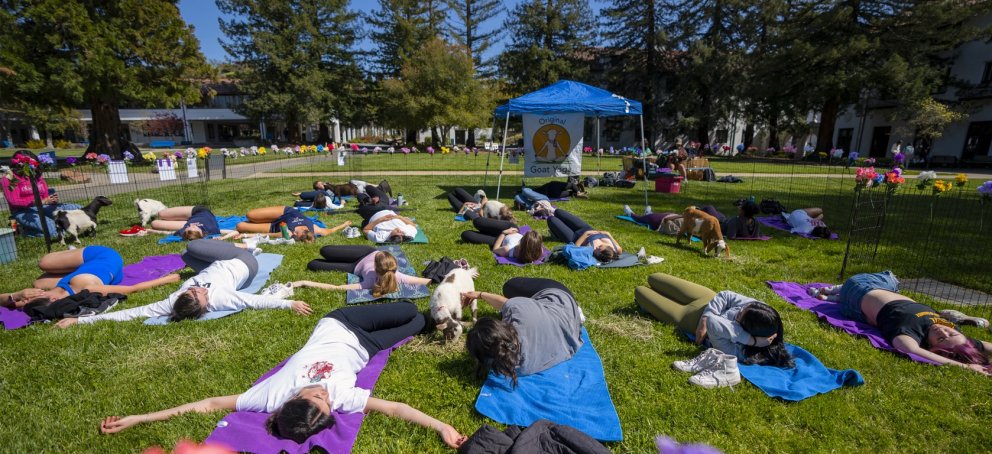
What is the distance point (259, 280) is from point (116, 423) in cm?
297

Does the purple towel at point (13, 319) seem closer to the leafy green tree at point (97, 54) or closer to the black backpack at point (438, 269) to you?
the black backpack at point (438, 269)

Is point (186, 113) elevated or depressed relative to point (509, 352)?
elevated

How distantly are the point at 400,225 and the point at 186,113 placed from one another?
60.8m

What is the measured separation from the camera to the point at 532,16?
40.2m

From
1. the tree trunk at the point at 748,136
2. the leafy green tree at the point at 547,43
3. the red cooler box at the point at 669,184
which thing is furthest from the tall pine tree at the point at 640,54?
the red cooler box at the point at 669,184

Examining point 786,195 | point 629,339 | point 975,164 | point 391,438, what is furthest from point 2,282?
point 975,164

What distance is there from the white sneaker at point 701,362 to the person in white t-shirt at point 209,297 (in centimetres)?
394

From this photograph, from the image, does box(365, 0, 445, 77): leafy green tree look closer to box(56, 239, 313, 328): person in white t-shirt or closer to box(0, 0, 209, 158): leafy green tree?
box(0, 0, 209, 158): leafy green tree

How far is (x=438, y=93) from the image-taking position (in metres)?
35.1

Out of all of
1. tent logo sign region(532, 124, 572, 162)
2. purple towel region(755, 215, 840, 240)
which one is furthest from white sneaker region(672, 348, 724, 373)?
tent logo sign region(532, 124, 572, 162)

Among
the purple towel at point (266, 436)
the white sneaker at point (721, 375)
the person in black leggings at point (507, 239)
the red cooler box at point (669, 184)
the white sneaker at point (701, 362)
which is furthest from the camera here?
the red cooler box at point (669, 184)

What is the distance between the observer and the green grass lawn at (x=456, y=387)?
304cm

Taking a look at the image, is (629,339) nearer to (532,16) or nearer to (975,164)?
(975,164)

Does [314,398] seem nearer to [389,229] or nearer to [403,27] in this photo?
[389,229]
